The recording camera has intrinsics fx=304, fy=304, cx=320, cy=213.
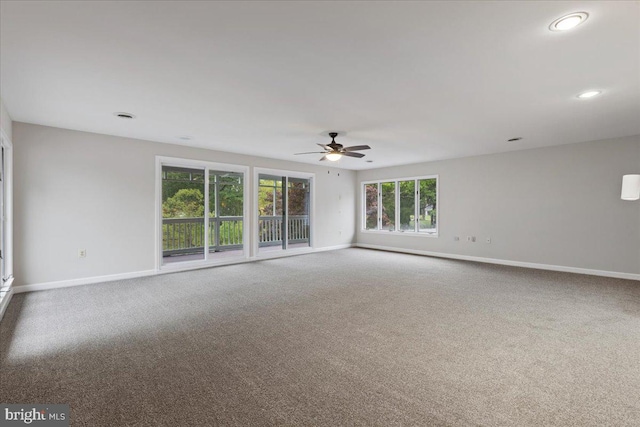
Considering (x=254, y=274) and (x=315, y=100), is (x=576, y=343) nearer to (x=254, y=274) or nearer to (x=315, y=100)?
(x=315, y=100)

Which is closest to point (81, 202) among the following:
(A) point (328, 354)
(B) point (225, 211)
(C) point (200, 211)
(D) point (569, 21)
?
(C) point (200, 211)

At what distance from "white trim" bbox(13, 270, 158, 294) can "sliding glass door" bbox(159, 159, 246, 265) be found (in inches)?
21.0

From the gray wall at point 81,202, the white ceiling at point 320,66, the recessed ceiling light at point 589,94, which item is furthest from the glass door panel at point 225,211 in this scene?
the recessed ceiling light at point 589,94

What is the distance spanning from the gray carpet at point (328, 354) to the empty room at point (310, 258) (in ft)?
0.07

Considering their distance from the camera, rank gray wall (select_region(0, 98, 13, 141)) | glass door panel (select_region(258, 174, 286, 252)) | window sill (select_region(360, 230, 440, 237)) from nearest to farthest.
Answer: gray wall (select_region(0, 98, 13, 141)) → glass door panel (select_region(258, 174, 286, 252)) → window sill (select_region(360, 230, 440, 237))

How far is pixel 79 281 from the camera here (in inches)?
191

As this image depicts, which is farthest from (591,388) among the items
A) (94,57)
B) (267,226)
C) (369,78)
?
(267,226)

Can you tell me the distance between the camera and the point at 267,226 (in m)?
8.05

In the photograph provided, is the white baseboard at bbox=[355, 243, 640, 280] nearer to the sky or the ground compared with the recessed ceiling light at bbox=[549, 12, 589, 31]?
nearer to the ground

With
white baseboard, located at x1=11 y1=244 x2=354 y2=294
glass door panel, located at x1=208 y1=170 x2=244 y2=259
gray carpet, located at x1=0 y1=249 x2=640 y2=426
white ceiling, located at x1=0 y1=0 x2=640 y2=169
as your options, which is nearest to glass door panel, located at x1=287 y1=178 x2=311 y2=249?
glass door panel, located at x1=208 y1=170 x2=244 y2=259

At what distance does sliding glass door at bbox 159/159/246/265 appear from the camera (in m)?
6.13

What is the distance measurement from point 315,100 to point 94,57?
2079mm

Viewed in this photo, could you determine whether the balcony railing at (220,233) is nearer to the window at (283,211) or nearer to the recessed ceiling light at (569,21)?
the window at (283,211)

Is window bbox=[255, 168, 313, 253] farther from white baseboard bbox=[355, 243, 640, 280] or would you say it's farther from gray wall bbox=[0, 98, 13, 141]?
gray wall bbox=[0, 98, 13, 141]
